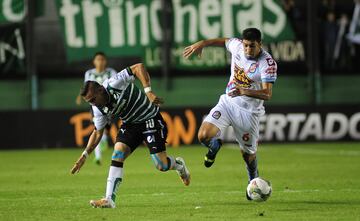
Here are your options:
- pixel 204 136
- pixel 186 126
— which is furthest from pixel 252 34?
pixel 186 126

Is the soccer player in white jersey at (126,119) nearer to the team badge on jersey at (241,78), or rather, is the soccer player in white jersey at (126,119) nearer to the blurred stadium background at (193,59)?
the team badge on jersey at (241,78)

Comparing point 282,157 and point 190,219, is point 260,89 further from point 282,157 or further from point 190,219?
point 282,157

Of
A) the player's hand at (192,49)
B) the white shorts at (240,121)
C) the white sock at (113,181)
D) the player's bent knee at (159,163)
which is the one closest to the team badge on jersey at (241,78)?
the white shorts at (240,121)

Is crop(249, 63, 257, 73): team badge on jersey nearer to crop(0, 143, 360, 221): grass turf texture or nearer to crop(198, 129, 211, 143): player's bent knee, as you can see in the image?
crop(198, 129, 211, 143): player's bent knee

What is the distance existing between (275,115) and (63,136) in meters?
5.62

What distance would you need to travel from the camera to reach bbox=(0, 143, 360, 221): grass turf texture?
1073 cm

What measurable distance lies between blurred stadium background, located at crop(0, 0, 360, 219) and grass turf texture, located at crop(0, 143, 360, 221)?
11.7ft

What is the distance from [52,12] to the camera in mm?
25844

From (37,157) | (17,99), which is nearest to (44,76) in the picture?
(17,99)

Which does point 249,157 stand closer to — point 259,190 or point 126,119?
point 259,190

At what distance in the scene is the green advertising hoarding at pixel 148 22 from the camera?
2561cm

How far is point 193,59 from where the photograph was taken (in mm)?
26141

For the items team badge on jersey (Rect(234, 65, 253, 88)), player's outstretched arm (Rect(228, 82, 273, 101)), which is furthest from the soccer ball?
team badge on jersey (Rect(234, 65, 253, 88))

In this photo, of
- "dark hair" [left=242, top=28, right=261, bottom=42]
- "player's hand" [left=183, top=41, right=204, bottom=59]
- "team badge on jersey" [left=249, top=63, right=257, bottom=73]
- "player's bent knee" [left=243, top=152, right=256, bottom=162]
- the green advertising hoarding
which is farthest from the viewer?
the green advertising hoarding
